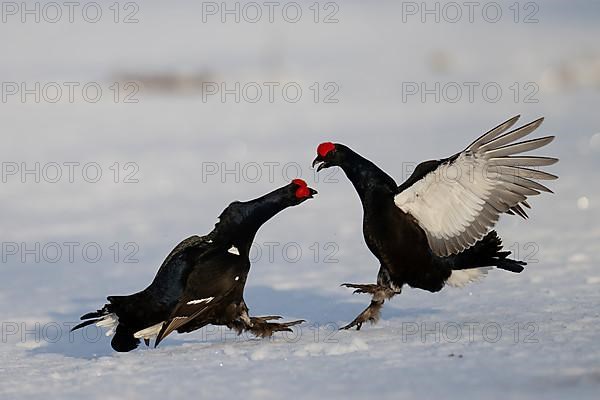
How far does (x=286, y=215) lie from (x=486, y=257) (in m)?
5.19

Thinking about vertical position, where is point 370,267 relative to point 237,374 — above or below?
above

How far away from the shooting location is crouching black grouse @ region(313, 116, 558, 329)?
486 cm

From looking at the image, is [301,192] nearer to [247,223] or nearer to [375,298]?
[247,223]

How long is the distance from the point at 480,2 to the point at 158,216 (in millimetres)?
33247

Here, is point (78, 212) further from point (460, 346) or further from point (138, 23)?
point (138, 23)

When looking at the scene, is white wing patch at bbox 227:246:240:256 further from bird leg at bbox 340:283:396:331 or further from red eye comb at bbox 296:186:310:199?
bird leg at bbox 340:283:396:331

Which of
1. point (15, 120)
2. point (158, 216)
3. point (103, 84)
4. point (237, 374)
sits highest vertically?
point (103, 84)

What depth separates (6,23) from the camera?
42062 mm

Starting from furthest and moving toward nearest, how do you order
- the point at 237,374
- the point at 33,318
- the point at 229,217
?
the point at 33,318 → the point at 229,217 → the point at 237,374

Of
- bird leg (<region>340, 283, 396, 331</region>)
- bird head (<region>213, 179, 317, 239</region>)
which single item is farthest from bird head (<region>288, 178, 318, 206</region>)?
bird leg (<region>340, 283, 396, 331</region>)

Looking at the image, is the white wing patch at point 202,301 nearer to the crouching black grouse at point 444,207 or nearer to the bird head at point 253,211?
the bird head at point 253,211

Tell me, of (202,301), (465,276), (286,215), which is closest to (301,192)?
(202,301)

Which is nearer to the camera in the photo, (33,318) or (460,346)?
(460,346)

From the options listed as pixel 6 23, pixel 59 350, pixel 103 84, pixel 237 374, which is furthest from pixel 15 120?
pixel 6 23
